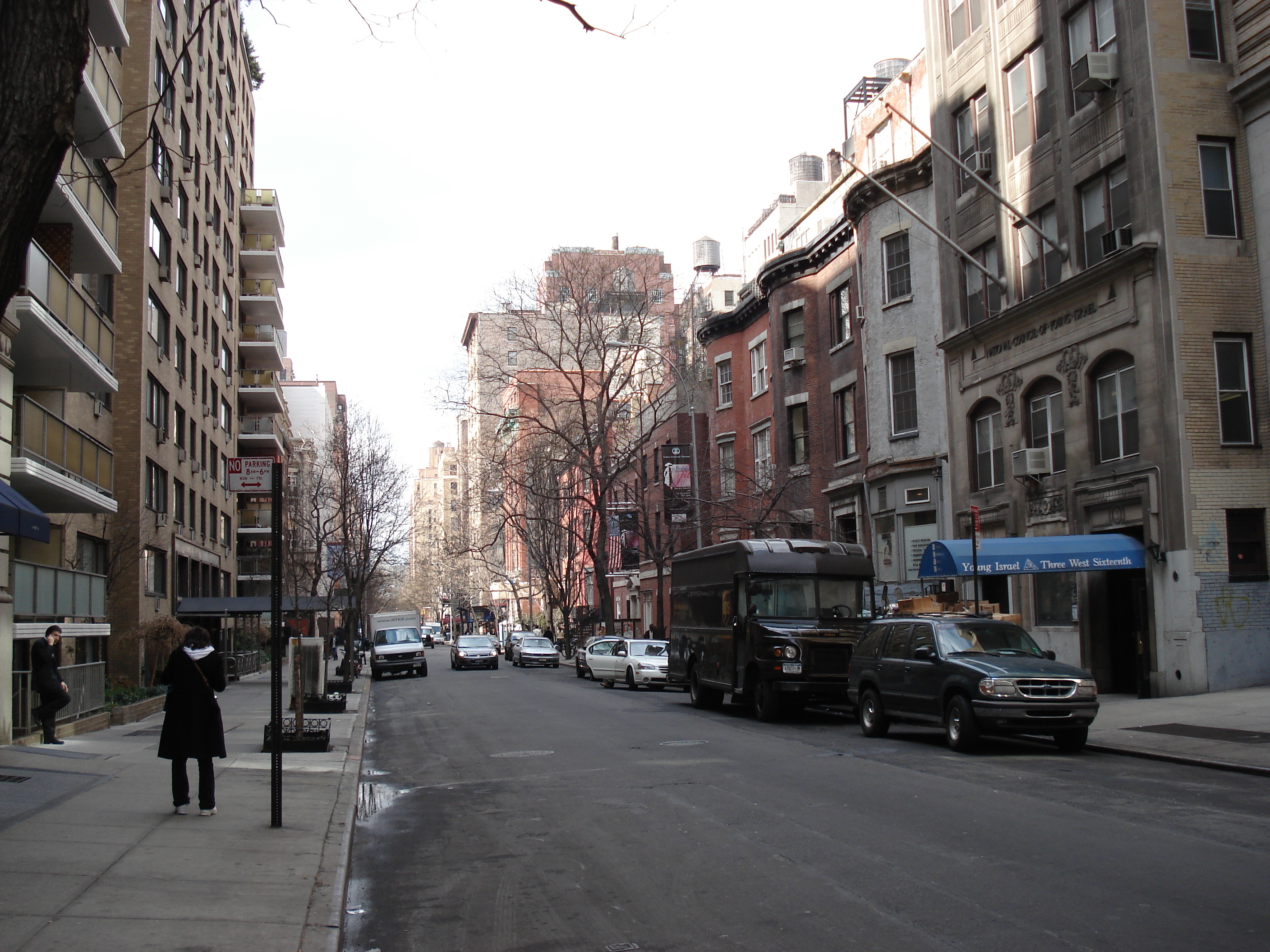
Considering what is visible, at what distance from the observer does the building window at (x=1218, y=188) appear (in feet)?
72.3

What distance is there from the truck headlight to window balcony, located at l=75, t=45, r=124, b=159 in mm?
16867

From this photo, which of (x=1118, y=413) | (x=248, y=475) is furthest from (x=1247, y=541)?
(x=248, y=475)

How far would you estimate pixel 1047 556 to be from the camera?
71.9ft

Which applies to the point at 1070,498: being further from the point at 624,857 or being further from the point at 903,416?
the point at 624,857

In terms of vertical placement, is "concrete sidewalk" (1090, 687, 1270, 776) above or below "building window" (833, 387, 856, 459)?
below

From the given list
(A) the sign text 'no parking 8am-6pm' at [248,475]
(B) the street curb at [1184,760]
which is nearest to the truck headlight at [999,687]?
(B) the street curb at [1184,760]

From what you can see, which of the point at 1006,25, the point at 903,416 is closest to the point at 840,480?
the point at 903,416

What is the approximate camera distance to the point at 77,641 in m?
24.5

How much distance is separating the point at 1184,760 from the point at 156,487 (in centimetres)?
3083

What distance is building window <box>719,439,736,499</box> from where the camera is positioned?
139ft

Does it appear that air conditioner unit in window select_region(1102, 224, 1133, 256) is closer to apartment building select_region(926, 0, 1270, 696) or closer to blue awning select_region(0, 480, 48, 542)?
apartment building select_region(926, 0, 1270, 696)

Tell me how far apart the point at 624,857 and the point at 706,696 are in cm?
1543

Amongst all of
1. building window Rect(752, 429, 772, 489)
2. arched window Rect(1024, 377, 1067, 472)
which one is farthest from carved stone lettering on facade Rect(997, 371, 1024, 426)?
building window Rect(752, 429, 772, 489)

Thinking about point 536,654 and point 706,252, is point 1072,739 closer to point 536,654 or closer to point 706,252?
point 536,654
